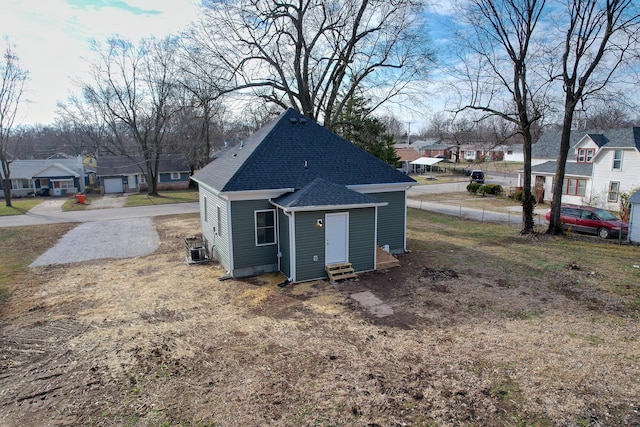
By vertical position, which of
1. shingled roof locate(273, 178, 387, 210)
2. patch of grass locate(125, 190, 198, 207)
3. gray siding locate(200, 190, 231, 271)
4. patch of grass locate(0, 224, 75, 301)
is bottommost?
patch of grass locate(0, 224, 75, 301)

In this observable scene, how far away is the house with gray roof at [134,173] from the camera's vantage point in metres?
44.1

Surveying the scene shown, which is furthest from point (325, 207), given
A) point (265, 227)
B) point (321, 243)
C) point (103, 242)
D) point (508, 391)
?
point (103, 242)

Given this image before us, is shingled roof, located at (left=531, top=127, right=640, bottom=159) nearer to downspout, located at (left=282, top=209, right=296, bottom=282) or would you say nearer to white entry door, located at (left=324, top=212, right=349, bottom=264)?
white entry door, located at (left=324, top=212, right=349, bottom=264)

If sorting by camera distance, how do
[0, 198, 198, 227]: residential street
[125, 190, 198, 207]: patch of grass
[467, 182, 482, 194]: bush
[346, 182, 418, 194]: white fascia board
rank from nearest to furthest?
[346, 182, 418, 194]: white fascia board, [0, 198, 198, 227]: residential street, [125, 190, 198, 207]: patch of grass, [467, 182, 482, 194]: bush

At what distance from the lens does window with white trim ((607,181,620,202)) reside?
26.8m

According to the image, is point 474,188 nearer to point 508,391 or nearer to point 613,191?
point 613,191

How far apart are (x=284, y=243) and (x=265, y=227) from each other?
3.43ft

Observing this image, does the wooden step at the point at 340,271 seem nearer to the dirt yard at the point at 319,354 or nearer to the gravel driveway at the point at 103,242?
the dirt yard at the point at 319,354

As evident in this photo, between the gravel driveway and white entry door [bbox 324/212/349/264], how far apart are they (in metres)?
9.01

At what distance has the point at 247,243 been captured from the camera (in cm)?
1350

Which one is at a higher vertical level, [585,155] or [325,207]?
[585,155]

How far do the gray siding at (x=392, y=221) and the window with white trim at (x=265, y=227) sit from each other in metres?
4.36

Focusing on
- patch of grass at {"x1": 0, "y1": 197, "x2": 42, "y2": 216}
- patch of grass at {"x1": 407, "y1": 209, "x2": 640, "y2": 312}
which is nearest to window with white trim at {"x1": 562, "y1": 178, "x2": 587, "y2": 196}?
patch of grass at {"x1": 407, "y1": 209, "x2": 640, "y2": 312}

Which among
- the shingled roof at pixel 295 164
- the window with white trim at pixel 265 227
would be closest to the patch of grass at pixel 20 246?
the shingled roof at pixel 295 164
